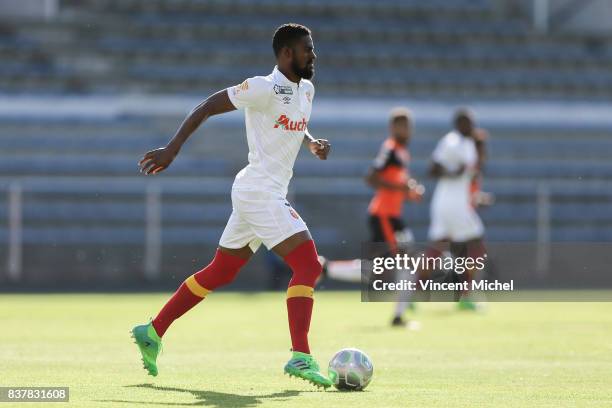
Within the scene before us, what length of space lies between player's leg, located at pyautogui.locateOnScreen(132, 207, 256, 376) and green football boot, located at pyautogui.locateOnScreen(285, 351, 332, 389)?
3.45 ft

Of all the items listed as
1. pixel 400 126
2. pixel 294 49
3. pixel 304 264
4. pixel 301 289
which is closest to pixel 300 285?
pixel 301 289

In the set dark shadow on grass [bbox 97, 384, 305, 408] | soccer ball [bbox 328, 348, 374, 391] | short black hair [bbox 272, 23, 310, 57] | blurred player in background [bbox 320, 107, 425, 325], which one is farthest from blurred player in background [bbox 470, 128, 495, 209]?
dark shadow on grass [bbox 97, 384, 305, 408]

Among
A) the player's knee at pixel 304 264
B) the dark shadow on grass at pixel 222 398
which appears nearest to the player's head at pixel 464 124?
the player's knee at pixel 304 264

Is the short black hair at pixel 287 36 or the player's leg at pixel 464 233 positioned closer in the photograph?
the short black hair at pixel 287 36

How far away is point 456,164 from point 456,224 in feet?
2.68

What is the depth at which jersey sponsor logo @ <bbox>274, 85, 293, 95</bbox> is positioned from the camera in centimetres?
829

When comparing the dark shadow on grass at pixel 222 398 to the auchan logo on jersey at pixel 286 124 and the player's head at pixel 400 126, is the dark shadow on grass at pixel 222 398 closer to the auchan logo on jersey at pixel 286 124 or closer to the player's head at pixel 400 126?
the auchan logo on jersey at pixel 286 124

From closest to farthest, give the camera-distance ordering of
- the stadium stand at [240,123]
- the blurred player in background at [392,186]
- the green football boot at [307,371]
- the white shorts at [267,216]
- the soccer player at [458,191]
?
the green football boot at [307,371] → the white shorts at [267,216] → the blurred player in background at [392,186] → the soccer player at [458,191] → the stadium stand at [240,123]

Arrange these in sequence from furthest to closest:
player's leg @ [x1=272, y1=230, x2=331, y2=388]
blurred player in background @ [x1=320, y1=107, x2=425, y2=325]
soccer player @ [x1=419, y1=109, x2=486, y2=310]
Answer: soccer player @ [x1=419, y1=109, x2=486, y2=310], blurred player in background @ [x1=320, y1=107, x2=425, y2=325], player's leg @ [x1=272, y1=230, x2=331, y2=388]

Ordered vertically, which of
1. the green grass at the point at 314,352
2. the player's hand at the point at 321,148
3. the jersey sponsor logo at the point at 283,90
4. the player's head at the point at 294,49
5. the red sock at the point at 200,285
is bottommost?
the green grass at the point at 314,352

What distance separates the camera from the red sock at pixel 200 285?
8.70 m

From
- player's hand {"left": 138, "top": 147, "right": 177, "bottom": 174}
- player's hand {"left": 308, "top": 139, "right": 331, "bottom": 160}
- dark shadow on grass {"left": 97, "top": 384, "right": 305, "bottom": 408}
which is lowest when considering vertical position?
dark shadow on grass {"left": 97, "top": 384, "right": 305, "bottom": 408}

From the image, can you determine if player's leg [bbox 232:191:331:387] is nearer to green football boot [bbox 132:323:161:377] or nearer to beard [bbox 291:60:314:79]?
beard [bbox 291:60:314:79]

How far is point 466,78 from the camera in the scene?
87.8 feet
